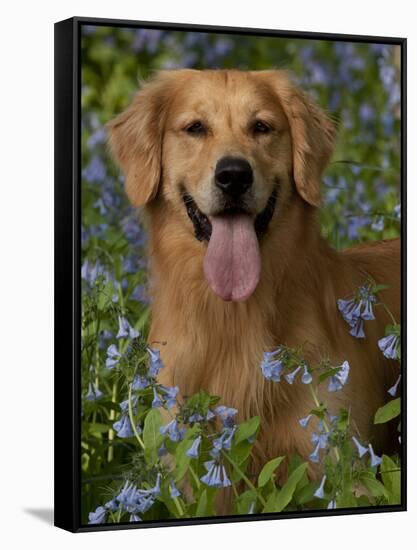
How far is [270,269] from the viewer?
5660mm

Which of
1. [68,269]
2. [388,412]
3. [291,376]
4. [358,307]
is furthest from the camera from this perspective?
[388,412]

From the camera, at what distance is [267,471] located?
18.1ft

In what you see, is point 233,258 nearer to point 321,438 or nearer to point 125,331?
point 125,331

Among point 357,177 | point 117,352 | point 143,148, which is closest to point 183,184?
point 143,148

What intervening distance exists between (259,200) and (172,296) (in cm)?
60

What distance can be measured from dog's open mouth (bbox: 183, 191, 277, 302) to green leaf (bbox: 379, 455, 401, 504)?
1.04 metres

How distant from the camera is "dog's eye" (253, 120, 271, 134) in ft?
18.0

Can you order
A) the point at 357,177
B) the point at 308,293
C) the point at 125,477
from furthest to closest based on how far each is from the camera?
1. the point at 357,177
2. the point at 308,293
3. the point at 125,477

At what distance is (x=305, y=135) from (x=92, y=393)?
1.43m

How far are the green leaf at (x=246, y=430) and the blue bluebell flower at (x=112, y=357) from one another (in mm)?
606

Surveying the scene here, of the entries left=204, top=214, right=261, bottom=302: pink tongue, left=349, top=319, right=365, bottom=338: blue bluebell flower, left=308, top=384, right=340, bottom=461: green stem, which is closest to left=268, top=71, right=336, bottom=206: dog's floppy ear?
left=204, top=214, right=261, bottom=302: pink tongue

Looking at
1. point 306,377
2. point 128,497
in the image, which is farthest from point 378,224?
point 128,497

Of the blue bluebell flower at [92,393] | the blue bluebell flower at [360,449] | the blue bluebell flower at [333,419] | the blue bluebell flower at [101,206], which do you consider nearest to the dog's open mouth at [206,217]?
the blue bluebell flower at [101,206]

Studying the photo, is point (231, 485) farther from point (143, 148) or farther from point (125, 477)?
point (143, 148)
